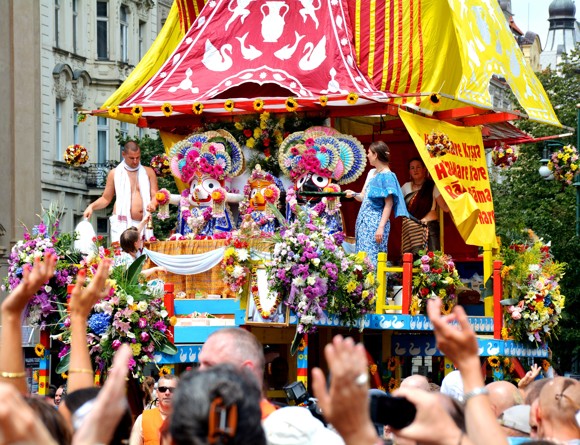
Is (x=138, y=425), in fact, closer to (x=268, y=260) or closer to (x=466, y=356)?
(x=268, y=260)

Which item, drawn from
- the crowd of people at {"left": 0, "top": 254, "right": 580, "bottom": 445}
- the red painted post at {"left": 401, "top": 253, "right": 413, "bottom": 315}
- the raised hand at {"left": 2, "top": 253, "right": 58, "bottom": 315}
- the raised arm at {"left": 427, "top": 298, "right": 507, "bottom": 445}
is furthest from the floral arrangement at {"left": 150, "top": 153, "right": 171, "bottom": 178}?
the raised arm at {"left": 427, "top": 298, "right": 507, "bottom": 445}

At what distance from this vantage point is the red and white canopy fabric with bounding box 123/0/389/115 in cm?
1672

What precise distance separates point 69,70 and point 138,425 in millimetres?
29742

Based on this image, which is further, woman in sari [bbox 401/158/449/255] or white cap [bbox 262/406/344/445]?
woman in sari [bbox 401/158/449/255]

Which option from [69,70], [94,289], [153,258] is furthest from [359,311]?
[69,70]

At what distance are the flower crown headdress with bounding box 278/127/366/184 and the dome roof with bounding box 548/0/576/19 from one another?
273 feet

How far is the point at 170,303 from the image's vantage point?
1470 centimetres

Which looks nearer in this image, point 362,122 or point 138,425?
point 138,425

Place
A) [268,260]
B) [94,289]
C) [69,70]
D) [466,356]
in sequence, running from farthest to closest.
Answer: [69,70], [268,260], [94,289], [466,356]

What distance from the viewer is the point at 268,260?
14391 millimetres

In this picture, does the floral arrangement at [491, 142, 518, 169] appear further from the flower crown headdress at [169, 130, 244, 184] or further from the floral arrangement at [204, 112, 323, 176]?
the flower crown headdress at [169, 130, 244, 184]

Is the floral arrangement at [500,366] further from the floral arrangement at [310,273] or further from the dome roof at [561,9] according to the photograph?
the dome roof at [561,9]

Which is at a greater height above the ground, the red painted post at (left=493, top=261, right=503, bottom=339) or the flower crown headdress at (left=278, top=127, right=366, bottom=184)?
the flower crown headdress at (left=278, top=127, right=366, bottom=184)

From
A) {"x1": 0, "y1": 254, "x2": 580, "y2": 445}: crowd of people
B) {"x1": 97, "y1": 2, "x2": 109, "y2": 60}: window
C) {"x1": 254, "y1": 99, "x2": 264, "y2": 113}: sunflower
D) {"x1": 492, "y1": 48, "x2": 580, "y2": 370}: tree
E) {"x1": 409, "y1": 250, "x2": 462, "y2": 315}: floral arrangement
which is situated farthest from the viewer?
{"x1": 97, "y1": 2, "x2": 109, "y2": 60}: window
